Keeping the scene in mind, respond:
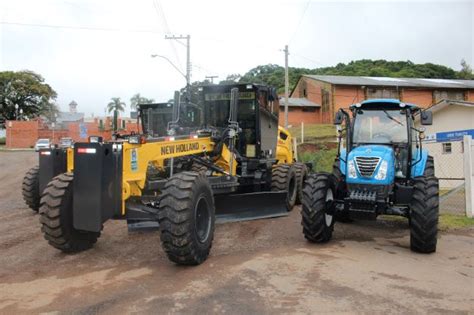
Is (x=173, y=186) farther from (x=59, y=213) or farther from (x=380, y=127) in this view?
(x=380, y=127)

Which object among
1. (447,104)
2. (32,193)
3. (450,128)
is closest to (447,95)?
(450,128)

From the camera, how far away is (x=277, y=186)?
10750 mm

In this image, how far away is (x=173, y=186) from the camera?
6.10 metres

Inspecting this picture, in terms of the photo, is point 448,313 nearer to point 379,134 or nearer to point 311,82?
point 379,134

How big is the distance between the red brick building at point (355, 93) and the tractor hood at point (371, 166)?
123ft

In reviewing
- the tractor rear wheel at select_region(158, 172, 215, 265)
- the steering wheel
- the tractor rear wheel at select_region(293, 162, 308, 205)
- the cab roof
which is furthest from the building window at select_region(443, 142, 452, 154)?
the tractor rear wheel at select_region(158, 172, 215, 265)

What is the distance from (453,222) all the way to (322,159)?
1156cm

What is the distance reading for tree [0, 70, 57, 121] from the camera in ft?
227

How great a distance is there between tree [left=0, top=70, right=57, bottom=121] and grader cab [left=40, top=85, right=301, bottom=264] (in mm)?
67290

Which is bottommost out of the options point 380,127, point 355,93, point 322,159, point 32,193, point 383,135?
point 32,193

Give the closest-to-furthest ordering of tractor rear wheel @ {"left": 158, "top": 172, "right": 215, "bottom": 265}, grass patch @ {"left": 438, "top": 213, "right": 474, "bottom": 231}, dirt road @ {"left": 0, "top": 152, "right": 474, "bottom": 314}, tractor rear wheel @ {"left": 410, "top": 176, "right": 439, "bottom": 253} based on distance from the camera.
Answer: dirt road @ {"left": 0, "top": 152, "right": 474, "bottom": 314} → tractor rear wheel @ {"left": 158, "top": 172, "right": 215, "bottom": 265} → tractor rear wheel @ {"left": 410, "top": 176, "right": 439, "bottom": 253} → grass patch @ {"left": 438, "top": 213, "right": 474, "bottom": 231}

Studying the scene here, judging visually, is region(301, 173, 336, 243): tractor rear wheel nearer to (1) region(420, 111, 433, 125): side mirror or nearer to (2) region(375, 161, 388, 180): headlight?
(2) region(375, 161, 388, 180): headlight

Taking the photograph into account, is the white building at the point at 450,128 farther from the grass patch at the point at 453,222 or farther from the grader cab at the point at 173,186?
the grader cab at the point at 173,186

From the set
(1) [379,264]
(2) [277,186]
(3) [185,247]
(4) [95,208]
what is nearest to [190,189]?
(3) [185,247]
